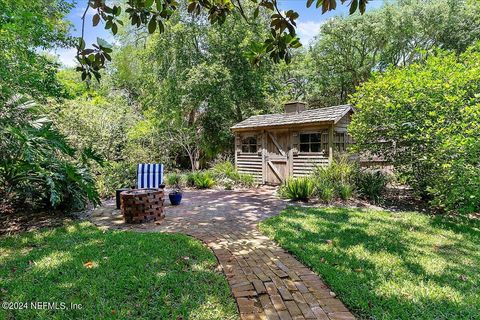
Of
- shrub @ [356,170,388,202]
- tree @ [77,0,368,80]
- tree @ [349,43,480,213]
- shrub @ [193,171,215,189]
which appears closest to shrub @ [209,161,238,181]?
shrub @ [193,171,215,189]

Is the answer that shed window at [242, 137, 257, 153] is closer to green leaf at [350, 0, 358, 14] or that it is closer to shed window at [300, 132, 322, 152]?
shed window at [300, 132, 322, 152]

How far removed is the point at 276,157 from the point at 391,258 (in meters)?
7.53

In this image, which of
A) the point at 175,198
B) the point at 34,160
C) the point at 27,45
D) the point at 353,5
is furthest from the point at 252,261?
the point at 27,45

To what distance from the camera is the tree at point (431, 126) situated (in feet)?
18.8

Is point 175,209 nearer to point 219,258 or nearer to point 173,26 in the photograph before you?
point 219,258

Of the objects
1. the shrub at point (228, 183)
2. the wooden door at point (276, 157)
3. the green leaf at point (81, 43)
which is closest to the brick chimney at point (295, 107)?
the wooden door at point (276, 157)

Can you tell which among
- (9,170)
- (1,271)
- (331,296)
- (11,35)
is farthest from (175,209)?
(11,35)

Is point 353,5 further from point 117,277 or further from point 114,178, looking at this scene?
point 114,178

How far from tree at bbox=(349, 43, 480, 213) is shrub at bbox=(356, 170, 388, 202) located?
66 cm

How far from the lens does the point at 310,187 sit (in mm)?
7938

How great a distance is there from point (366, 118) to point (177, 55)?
33.2 feet

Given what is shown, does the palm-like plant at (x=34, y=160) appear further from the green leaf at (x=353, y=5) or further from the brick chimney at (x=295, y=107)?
the brick chimney at (x=295, y=107)

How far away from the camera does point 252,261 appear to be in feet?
12.1

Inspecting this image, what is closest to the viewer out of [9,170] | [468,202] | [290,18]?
[290,18]
